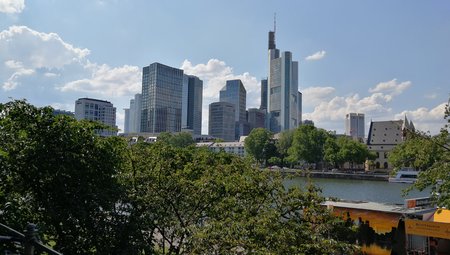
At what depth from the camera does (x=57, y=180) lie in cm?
887

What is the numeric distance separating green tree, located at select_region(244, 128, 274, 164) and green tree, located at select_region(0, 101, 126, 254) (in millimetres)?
120479

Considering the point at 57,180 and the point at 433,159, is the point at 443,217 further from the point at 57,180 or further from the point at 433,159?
the point at 57,180

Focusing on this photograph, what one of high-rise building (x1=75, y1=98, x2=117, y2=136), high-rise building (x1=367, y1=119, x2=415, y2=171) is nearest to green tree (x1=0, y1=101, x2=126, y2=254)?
high-rise building (x1=367, y1=119, x2=415, y2=171)

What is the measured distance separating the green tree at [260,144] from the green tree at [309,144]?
46.9 feet

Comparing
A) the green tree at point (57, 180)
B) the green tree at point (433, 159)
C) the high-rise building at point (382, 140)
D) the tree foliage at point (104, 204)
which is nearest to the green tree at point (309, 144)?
the high-rise building at point (382, 140)

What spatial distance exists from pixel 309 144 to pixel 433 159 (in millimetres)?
103061

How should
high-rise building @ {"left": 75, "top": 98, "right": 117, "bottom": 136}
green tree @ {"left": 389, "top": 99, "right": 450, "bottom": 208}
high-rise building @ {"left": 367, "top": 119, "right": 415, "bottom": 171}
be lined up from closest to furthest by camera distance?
green tree @ {"left": 389, "top": 99, "right": 450, "bottom": 208} → high-rise building @ {"left": 367, "top": 119, "right": 415, "bottom": 171} → high-rise building @ {"left": 75, "top": 98, "right": 117, "bottom": 136}

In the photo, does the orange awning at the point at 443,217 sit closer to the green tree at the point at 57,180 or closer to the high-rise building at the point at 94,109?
the green tree at the point at 57,180

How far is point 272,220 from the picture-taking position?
8.81 metres

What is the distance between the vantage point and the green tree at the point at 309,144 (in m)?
114

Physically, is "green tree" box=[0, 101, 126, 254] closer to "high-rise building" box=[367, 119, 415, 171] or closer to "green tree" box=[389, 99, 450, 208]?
"green tree" box=[389, 99, 450, 208]

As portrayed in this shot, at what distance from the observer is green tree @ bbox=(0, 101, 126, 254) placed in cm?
860

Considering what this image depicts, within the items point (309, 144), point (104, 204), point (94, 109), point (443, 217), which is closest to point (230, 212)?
point (104, 204)

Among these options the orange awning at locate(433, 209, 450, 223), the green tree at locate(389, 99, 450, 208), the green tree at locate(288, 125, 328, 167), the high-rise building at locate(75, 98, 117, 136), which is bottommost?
the orange awning at locate(433, 209, 450, 223)
